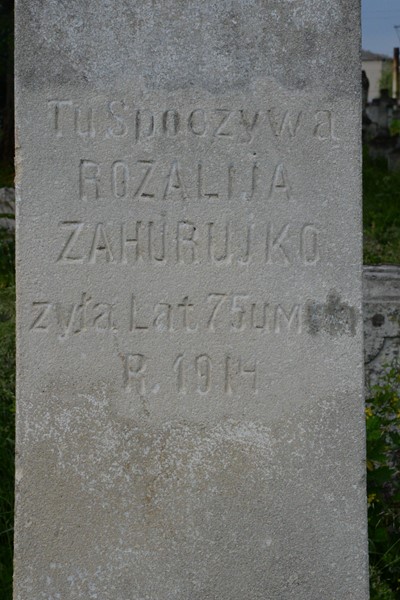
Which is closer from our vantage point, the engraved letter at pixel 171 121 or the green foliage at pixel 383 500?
the engraved letter at pixel 171 121

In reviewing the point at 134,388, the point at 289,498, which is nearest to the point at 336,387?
the point at 289,498

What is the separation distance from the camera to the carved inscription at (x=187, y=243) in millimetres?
2676

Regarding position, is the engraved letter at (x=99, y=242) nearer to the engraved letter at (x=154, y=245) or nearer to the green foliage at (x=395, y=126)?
the engraved letter at (x=154, y=245)

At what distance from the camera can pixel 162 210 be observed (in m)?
2.68

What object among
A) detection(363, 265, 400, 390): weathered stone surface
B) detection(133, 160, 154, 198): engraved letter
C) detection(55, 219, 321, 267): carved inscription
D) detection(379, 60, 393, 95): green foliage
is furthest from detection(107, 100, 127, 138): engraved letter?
detection(379, 60, 393, 95): green foliage

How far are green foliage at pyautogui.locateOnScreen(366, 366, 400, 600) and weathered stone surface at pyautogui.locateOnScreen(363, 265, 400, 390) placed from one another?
11.9 inches

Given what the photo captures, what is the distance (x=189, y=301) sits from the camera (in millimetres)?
2713

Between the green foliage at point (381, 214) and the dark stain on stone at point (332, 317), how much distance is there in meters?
4.63

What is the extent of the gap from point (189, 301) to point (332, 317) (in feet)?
1.33

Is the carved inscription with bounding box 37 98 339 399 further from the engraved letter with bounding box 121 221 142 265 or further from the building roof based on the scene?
the building roof

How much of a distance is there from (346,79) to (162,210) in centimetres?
62

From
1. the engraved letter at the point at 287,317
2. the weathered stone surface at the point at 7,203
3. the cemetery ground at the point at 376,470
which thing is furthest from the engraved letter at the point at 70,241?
the weathered stone surface at the point at 7,203

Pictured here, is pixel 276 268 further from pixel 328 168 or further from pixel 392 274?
pixel 392 274

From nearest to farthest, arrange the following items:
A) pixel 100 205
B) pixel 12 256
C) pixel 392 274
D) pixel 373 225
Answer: pixel 100 205 < pixel 392 274 < pixel 12 256 < pixel 373 225
